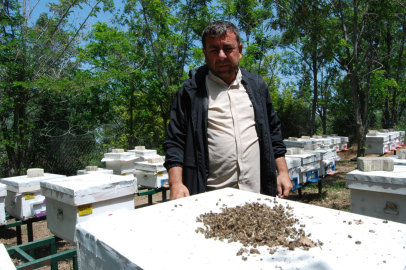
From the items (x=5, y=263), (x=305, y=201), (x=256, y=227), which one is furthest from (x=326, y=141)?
(x=5, y=263)

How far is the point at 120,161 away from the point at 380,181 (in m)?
4.25

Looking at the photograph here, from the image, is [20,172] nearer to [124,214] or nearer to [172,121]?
[172,121]

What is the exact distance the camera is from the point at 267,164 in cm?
183

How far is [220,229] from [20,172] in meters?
6.98

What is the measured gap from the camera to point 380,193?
2709mm

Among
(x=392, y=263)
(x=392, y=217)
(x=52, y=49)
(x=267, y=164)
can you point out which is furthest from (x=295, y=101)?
(x=392, y=263)

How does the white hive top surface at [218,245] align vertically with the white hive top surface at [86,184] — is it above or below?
above

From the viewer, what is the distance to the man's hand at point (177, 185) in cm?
167

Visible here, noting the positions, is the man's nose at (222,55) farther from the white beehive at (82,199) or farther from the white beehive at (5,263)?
the white beehive at (82,199)

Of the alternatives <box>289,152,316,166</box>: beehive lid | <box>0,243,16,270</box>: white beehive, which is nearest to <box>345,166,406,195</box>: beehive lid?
<box>289,152,316,166</box>: beehive lid

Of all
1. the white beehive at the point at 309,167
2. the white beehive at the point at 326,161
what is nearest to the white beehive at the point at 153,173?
the white beehive at the point at 309,167

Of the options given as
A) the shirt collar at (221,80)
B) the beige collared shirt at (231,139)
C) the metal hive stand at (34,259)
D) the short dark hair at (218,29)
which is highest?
the short dark hair at (218,29)

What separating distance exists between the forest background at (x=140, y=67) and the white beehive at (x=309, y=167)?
2150mm

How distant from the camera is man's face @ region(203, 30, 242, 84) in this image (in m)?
1.72
